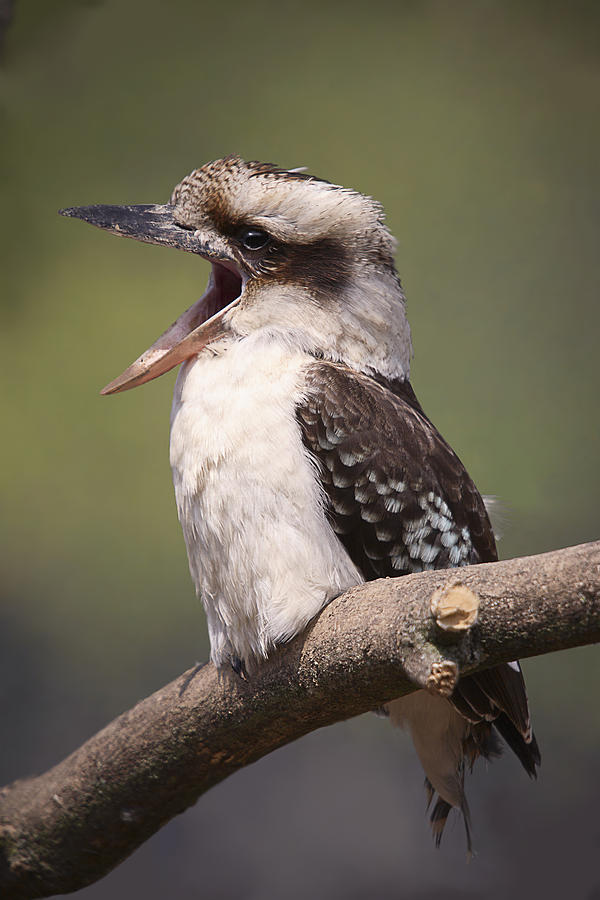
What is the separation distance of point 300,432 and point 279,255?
253mm

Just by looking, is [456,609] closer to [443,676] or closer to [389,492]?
[443,676]

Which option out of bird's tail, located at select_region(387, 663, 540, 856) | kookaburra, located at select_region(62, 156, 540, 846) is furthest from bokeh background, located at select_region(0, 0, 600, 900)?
kookaburra, located at select_region(62, 156, 540, 846)

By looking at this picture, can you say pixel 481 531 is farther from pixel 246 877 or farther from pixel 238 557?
pixel 246 877

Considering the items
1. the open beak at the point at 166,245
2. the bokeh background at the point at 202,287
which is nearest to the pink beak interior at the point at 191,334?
the open beak at the point at 166,245

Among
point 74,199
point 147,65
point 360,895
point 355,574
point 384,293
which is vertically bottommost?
point 360,895

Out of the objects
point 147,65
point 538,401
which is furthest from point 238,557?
point 147,65

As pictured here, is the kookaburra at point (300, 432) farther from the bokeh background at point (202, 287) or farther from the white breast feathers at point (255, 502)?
the bokeh background at point (202, 287)

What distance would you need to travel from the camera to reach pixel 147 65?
1.67 metres

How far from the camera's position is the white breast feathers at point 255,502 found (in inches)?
37.0

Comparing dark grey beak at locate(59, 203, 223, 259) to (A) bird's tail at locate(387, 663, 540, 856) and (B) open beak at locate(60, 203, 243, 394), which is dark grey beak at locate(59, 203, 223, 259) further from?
(A) bird's tail at locate(387, 663, 540, 856)

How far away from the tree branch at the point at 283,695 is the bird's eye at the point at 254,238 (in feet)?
1.50

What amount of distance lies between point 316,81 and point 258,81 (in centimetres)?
12

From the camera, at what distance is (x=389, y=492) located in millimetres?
960

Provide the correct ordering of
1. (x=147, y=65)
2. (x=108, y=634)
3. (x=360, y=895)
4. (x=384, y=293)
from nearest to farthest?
(x=384, y=293), (x=360, y=895), (x=108, y=634), (x=147, y=65)
